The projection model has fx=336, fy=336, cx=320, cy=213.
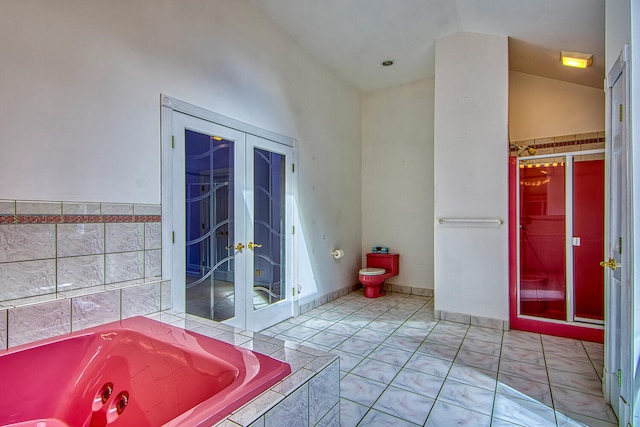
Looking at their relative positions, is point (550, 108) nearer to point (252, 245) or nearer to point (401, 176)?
point (401, 176)

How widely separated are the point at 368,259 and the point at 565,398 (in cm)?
287

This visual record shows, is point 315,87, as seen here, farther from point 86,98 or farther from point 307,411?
point 307,411

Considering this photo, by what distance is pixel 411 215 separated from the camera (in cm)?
457

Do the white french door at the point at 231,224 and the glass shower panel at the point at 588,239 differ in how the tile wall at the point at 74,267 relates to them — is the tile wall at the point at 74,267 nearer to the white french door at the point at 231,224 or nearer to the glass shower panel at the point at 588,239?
the white french door at the point at 231,224

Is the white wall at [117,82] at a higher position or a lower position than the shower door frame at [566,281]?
higher

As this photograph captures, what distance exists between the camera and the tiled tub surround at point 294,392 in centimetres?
105

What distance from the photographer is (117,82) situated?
2.00m

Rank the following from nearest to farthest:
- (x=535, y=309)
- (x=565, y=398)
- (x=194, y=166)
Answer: (x=565, y=398), (x=194, y=166), (x=535, y=309)

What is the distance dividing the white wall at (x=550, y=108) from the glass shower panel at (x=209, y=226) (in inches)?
126

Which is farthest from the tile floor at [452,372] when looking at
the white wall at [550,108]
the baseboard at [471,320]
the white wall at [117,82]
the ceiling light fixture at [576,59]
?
the ceiling light fixture at [576,59]

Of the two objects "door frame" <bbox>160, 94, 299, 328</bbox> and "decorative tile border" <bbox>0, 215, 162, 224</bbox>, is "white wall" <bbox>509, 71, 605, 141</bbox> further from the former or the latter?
"decorative tile border" <bbox>0, 215, 162, 224</bbox>

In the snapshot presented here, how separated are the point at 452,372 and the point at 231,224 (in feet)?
6.51

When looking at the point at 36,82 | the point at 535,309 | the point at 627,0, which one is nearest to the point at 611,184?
the point at 627,0

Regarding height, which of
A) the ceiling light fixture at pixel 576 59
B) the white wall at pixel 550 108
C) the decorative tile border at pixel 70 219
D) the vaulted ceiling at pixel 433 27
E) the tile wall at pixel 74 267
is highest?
the vaulted ceiling at pixel 433 27
